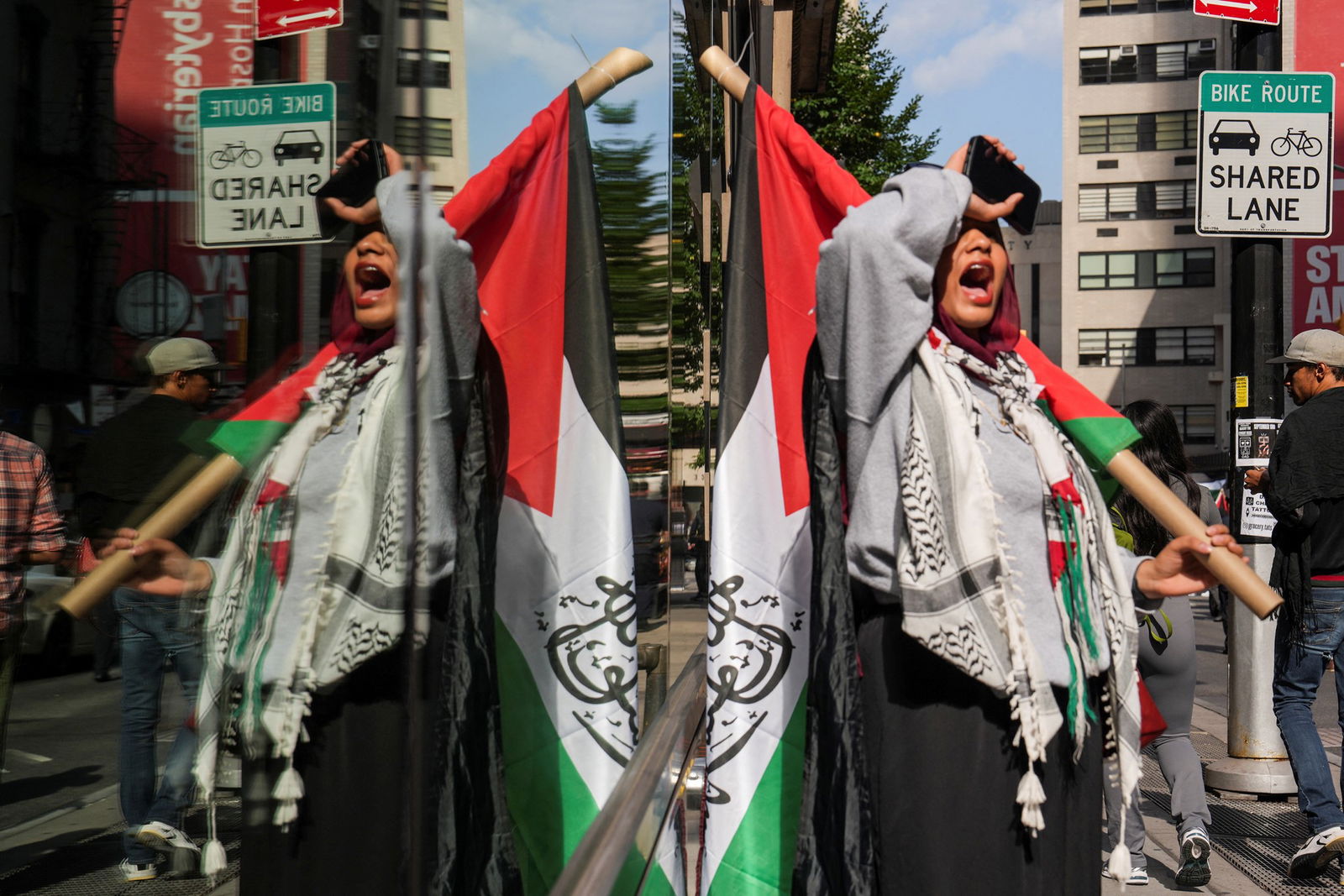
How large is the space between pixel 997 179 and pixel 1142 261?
35311mm

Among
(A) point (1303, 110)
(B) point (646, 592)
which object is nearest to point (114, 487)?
(B) point (646, 592)

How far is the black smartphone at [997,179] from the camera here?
2129 mm

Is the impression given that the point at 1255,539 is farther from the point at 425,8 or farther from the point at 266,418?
the point at 266,418

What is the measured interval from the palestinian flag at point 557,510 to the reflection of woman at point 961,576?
1.40 feet

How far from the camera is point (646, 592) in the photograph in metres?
2.16

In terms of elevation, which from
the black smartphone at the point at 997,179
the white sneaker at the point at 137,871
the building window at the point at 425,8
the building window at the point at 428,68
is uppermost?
the black smartphone at the point at 997,179

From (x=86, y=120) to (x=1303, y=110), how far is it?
17.4ft

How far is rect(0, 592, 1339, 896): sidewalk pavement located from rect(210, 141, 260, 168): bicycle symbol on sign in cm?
21

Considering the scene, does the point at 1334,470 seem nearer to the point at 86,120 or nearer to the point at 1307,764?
the point at 1307,764

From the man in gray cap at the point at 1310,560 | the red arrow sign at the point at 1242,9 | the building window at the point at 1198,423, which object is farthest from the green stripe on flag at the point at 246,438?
the building window at the point at 1198,423

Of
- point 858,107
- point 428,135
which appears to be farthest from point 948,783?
point 858,107

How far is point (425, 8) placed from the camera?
0.74 m

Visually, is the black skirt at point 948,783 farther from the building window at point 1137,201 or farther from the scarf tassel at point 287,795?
the building window at point 1137,201

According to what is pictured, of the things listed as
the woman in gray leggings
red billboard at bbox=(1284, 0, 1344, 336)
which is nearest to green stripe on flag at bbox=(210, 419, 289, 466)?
the woman in gray leggings
